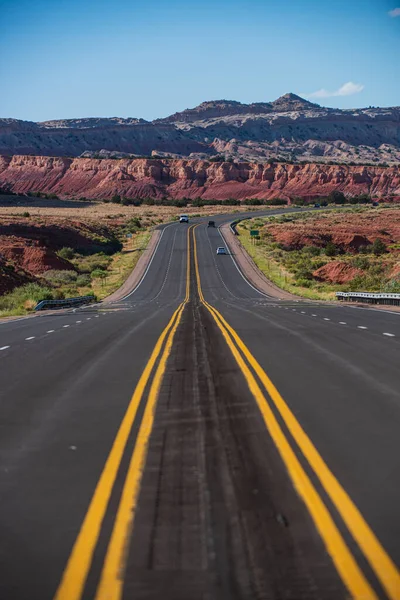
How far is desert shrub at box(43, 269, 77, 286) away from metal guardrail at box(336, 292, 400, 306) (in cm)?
2701

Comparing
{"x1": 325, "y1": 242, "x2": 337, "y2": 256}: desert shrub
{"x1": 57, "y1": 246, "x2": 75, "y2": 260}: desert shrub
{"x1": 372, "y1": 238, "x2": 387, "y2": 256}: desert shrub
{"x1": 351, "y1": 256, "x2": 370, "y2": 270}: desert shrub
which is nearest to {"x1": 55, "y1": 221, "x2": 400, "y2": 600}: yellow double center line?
{"x1": 351, "y1": 256, "x2": 370, "y2": 270}: desert shrub

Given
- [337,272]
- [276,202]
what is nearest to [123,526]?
[337,272]

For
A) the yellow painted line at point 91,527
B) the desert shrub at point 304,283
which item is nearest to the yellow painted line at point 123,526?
the yellow painted line at point 91,527

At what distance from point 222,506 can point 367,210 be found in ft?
445

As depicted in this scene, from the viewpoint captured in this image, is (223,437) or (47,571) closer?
(47,571)

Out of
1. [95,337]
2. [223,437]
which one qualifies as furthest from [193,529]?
[95,337]

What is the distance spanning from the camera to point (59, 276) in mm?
61719

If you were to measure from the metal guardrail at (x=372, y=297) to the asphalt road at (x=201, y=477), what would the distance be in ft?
69.0

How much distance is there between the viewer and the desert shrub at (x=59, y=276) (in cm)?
6013

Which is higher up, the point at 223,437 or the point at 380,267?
the point at 223,437

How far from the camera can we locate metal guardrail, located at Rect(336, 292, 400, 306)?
34.6m

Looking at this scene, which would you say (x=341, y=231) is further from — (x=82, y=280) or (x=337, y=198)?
(x=337, y=198)

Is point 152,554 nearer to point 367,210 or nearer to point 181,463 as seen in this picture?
point 181,463

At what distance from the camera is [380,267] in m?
61.5
